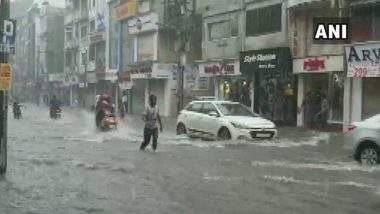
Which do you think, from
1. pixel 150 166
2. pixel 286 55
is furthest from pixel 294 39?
pixel 150 166

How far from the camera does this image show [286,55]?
2962 centimetres

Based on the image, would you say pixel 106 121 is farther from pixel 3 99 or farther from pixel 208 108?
pixel 3 99

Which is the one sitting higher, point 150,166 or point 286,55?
point 286,55

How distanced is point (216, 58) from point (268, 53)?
672cm

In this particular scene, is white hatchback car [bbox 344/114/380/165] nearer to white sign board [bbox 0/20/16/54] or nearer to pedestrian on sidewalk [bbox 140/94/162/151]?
pedestrian on sidewalk [bbox 140/94/162/151]

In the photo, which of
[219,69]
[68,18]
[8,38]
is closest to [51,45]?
[68,18]

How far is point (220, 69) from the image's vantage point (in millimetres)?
36406

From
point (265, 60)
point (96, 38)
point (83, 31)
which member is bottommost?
point (265, 60)

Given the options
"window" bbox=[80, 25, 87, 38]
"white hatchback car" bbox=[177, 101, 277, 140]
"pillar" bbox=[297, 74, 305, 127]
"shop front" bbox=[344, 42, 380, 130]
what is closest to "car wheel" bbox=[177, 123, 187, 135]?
"white hatchback car" bbox=[177, 101, 277, 140]

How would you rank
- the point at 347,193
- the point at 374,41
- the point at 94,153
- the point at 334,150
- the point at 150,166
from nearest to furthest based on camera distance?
the point at 347,193
the point at 150,166
the point at 94,153
the point at 334,150
the point at 374,41

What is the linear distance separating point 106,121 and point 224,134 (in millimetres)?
7364

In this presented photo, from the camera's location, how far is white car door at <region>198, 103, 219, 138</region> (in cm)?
2180

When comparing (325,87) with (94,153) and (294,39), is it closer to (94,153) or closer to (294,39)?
(294,39)

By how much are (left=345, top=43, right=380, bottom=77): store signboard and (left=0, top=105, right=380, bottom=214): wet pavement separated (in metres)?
4.88
